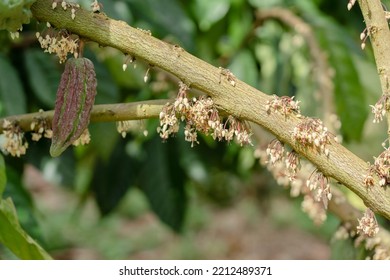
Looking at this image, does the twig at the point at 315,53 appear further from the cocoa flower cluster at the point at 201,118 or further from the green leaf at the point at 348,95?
the cocoa flower cluster at the point at 201,118

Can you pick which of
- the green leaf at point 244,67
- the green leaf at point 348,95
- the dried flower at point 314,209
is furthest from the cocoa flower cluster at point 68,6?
Result: the green leaf at point 244,67

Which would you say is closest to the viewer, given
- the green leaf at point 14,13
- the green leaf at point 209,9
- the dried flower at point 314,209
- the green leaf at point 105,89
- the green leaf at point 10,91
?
the green leaf at point 14,13

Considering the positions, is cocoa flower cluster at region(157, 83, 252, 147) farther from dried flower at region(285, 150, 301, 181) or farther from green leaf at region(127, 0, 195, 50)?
green leaf at region(127, 0, 195, 50)

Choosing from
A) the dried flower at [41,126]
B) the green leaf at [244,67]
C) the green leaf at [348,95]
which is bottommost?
the dried flower at [41,126]

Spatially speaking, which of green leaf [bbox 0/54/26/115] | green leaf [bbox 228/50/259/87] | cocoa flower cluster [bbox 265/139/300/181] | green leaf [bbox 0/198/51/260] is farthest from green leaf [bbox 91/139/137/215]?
→ cocoa flower cluster [bbox 265/139/300/181]

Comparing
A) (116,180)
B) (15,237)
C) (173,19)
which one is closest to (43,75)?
(173,19)
